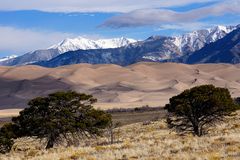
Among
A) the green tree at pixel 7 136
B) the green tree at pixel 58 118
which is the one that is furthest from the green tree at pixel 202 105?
the green tree at pixel 7 136

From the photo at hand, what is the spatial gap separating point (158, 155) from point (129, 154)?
4.41 feet

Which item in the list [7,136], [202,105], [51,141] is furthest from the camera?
[7,136]

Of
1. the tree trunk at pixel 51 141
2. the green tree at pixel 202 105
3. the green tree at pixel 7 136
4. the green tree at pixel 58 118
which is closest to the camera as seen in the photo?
the green tree at pixel 58 118

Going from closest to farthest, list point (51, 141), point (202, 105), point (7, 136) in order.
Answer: point (51, 141)
point (202, 105)
point (7, 136)

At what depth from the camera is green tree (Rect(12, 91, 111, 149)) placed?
29.0 m

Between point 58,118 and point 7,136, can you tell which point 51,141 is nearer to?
point 58,118

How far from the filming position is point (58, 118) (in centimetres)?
2947

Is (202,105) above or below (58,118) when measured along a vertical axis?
above

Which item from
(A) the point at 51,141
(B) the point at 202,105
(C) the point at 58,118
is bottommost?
(A) the point at 51,141

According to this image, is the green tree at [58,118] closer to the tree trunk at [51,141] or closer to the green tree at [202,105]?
the tree trunk at [51,141]

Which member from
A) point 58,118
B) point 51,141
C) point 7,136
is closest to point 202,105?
point 58,118

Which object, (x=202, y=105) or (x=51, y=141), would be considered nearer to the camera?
(x=51, y=141)

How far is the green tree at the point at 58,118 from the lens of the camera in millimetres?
29031

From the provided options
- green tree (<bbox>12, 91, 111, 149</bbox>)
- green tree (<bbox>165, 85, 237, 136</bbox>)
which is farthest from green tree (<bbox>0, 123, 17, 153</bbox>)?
green tree (<bbox>165, 85, 237, 136</bbox>)
